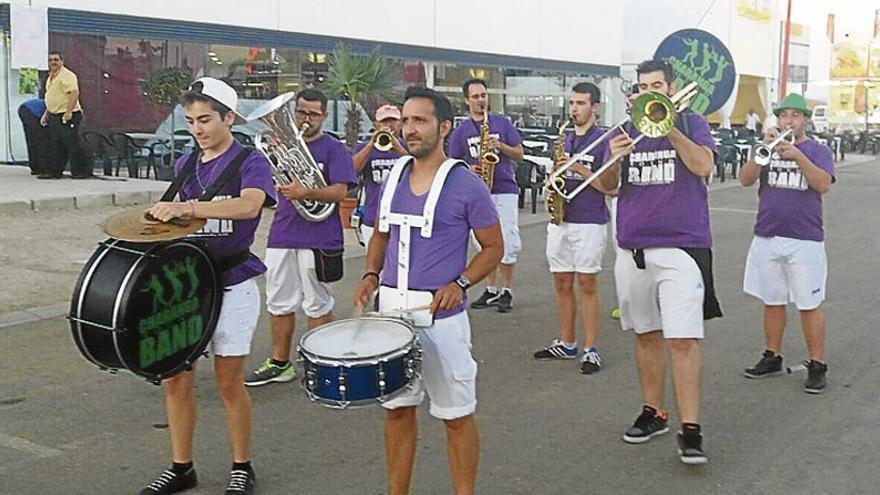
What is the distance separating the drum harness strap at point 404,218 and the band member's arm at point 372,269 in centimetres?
6

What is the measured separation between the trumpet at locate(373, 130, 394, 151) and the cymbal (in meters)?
3.53

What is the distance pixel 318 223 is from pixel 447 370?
2.49 metres

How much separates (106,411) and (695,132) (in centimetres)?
361

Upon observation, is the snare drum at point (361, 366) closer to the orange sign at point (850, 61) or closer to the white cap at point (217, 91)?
the white cap at point (217, 91)

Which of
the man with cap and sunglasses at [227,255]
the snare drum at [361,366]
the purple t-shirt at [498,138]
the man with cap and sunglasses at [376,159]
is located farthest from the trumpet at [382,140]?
the snare drum at [361,366]

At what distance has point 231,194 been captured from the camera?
4492mm

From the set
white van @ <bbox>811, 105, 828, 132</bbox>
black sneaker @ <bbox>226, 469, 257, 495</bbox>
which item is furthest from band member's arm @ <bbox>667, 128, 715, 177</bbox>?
→ white van @ <bbox>811, 105, 828, 132</bbox>

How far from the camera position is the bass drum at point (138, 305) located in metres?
3.96

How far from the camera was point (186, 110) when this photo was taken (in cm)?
450

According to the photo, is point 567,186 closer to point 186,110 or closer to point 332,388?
point 186,110

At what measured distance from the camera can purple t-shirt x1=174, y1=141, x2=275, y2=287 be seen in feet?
14.7

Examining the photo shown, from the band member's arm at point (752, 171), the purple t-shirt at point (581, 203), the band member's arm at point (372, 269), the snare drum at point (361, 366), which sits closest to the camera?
the snare drum at point (361, 366)

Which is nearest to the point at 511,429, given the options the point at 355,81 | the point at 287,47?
the point at 355,81

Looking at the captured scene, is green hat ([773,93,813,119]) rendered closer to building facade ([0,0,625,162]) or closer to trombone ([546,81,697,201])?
trombone ([546,81,697,201])
